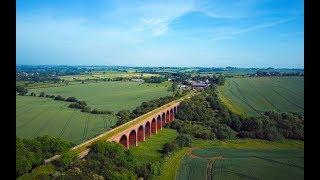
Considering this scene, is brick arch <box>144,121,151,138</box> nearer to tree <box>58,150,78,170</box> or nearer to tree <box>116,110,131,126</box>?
tree <box>116,110,131,126</box>

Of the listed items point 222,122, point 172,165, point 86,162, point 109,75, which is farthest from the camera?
point 109,75

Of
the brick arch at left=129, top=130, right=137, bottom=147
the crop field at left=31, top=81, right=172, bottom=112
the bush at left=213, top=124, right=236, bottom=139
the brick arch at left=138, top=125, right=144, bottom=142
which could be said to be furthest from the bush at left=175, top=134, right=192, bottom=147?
the crop field at left=31, top=81, right=172, bottom=112

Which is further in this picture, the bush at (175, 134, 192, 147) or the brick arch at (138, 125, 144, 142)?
the bush at (175, 134, 192, 147)

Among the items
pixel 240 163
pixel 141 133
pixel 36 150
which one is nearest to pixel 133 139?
pixel 141 133

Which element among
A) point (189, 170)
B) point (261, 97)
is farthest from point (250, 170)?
point (261, 97)

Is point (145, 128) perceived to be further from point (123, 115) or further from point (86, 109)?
point (86, 109)
